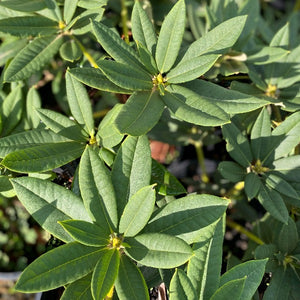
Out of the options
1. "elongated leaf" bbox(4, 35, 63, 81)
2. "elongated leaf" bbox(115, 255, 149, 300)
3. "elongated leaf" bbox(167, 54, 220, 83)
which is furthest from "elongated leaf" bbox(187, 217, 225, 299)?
"elongated leaf" bbox(4, 35, 63, 81)

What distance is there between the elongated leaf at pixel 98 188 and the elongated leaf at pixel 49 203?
41 mm

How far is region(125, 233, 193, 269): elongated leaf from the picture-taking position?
82 centimetres

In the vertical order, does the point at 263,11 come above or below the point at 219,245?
above

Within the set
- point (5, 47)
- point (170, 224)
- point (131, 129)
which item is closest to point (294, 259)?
point (170, 224)

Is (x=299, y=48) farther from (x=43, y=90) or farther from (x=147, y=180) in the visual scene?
(x=43, y=90)

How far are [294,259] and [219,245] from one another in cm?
35

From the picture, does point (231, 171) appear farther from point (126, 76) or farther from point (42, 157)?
point (42, 157)

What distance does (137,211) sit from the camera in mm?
870

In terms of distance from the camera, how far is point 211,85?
1.01 meters

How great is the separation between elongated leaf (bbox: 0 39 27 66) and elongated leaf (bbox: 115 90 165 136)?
57cm

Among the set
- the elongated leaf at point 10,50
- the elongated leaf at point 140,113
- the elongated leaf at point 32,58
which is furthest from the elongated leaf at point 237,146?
the elongated leaf at point 10,50

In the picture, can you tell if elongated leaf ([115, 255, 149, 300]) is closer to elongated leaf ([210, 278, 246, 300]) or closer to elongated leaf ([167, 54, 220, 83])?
elongated leaf ([210, 278, 246, 300])

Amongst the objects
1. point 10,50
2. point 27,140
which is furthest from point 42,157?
point 10,50

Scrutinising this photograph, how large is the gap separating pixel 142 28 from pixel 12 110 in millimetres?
512
